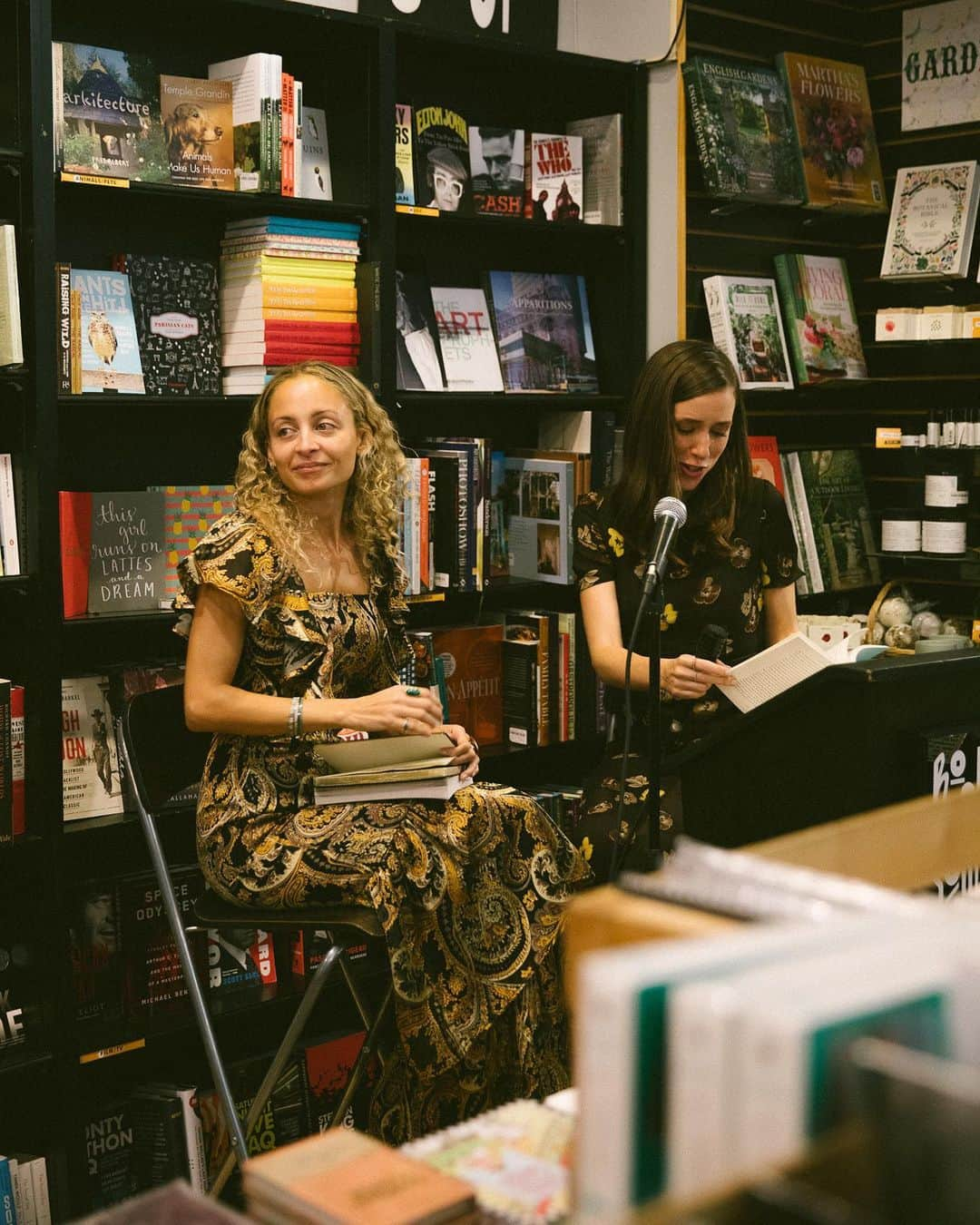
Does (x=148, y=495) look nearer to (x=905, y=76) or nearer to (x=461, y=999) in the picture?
(x=461, y=999)

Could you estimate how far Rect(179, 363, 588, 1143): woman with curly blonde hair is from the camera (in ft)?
7.93

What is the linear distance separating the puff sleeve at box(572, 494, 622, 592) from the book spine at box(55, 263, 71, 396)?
3.45 feet

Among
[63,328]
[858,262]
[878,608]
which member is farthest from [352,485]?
[858,262]

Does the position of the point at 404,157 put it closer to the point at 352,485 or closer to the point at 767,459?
the point at 352,485

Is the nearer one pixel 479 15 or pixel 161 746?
pixel 161 746

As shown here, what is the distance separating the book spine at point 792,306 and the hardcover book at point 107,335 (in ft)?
5.97

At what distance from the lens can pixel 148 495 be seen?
117 inches

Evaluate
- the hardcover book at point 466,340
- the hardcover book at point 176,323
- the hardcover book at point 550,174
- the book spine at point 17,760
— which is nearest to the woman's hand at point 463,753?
the book spine at point 17,760

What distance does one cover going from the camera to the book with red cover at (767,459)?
151 inches

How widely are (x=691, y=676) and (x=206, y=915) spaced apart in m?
0.93

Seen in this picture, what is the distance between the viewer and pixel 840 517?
13.3 feet

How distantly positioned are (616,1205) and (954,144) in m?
3.68

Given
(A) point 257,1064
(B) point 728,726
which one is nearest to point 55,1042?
(A) point 257,1064

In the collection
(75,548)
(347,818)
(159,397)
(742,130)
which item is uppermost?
(742,130)
